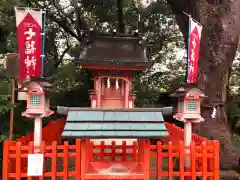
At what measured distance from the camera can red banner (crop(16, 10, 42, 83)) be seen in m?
6.25

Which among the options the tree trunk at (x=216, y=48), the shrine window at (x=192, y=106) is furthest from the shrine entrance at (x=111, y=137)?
the tree trunk at (x=216, y=48)

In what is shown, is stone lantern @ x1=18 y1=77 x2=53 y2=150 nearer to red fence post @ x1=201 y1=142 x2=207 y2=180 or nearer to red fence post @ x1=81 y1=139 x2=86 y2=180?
red fence post @ x1=81 y1=139 x2=86 y2=180

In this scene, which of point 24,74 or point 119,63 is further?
point 119,63

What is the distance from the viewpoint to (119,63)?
10.4 m

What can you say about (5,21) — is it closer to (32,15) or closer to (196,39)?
(32,15)

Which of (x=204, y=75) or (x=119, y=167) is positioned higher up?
(x=204, y=75)

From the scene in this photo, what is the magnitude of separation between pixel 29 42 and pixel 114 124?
10.9 ft

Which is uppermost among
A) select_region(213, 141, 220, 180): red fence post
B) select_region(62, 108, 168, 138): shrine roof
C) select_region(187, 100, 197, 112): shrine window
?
select_region(187, 100, 197, 112): shrine window

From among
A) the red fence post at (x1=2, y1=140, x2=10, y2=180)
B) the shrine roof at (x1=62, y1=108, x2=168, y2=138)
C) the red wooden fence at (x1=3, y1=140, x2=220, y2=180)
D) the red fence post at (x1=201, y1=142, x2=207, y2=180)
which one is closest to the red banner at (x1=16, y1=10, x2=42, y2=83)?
the red fence post at (x1=2, y1=140, x2=10, y2=180)

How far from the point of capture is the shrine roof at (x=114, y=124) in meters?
4.41

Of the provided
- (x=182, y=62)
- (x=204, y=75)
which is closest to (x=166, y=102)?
(x=182, y=62)

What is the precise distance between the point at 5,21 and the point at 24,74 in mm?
2702

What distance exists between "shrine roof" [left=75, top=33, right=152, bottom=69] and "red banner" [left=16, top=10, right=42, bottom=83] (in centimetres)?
392

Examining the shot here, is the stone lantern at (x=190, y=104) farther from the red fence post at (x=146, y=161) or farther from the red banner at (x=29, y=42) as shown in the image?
the red banner at (x=29, y=42)
